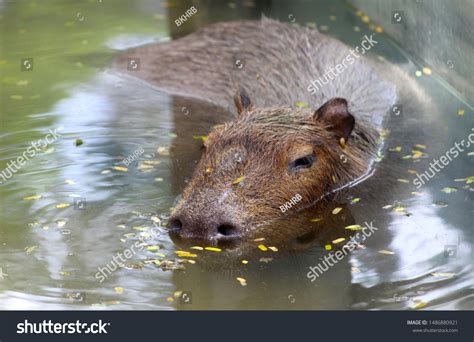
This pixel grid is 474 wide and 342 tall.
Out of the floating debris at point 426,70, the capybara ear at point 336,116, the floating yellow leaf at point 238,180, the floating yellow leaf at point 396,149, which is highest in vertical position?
the floating debris at point 426,70

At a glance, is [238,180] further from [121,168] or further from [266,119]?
[121,168]

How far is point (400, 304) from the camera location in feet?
28.1

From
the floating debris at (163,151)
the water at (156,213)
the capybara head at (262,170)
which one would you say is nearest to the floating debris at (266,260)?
the water at (156,213)

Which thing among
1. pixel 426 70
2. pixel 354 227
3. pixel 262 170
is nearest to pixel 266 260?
pixel 262 170

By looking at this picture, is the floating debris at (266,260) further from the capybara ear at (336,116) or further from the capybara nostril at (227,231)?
the capybara ear at (336,116)

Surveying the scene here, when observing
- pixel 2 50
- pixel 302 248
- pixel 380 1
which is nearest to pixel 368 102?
pixel 302 248

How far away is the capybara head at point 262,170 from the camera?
9.71 metres

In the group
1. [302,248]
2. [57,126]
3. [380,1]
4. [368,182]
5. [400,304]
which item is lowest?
[400,304]

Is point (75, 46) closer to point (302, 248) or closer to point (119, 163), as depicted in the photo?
point (119, 163)

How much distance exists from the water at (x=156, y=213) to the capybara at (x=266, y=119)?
280 millimetres

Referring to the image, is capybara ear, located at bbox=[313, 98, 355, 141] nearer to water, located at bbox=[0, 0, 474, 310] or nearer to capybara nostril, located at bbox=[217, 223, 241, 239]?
water, located at bbox=[0, 0, 474, 310]

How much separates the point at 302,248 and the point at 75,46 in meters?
8.47

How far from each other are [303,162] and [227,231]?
1461 millimetres

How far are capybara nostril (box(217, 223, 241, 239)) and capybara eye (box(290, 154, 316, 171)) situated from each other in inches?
47.7
